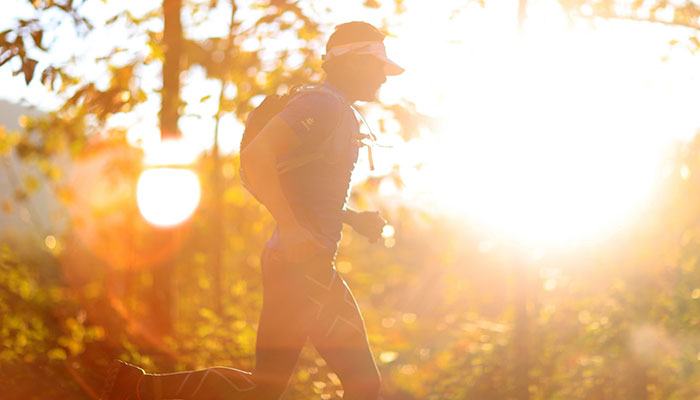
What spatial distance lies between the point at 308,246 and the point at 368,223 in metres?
0.64

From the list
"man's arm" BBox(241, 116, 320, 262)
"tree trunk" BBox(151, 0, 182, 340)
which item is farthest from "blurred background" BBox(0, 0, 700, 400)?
"man's arm" BBox(241, 116, 320, 262)

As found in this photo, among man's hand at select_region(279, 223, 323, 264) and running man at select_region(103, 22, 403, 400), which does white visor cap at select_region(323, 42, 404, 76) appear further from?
man's hand at select_region(279, 223, 323, 264)

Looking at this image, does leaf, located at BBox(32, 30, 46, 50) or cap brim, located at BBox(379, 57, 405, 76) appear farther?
leaf, located at BBox(32, 30, 46, 50)

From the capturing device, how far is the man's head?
3232mm

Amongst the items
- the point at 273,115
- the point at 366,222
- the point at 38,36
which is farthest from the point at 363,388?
the point at 38,36

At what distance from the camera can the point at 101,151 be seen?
10.7 meters

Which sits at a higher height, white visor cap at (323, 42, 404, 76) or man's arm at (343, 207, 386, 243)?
white visor cap at (323, 42, 404, 76)

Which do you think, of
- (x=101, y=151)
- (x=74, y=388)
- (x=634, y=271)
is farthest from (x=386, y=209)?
(x=101, y=151)

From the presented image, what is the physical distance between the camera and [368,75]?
129 inches

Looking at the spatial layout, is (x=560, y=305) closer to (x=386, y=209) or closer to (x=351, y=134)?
(x=386, y=209)

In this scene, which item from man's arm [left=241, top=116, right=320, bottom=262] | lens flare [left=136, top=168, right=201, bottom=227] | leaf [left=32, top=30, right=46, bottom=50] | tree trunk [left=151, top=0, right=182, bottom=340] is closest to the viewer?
man's arm [left=241, top=116, right=320, bottom=262]

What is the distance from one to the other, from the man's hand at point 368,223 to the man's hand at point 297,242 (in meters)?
0.58

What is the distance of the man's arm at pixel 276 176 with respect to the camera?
2.99 meters

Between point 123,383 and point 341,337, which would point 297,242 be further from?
point 123,383
